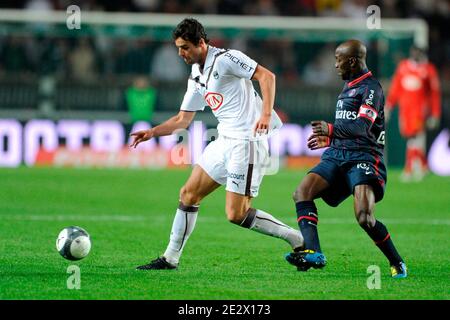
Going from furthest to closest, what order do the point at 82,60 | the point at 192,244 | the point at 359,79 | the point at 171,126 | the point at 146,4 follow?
the point at 146,4, the point at 82,60, the point at 192,244, the point at 171,126, the point at 359,79

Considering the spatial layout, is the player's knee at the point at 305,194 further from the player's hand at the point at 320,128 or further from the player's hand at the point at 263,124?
the player's hand at the point at 263,124

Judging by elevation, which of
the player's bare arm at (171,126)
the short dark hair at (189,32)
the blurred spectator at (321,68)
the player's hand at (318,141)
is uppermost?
the blurred spectator at (321,68)

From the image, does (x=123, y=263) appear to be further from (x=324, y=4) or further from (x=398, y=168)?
(x=324, y=4)

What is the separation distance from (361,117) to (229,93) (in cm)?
117

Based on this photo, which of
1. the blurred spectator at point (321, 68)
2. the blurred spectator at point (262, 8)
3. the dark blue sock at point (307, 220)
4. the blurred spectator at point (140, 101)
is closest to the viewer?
the dark blue sock at point (307, 220)

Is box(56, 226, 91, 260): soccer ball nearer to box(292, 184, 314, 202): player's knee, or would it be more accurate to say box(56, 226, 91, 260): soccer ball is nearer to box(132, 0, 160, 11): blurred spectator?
box(292, 184, 314, 202): player's knee

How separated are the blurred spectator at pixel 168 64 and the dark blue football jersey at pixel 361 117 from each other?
13.6 m

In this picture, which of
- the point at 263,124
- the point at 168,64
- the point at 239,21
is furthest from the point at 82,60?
the point at 263,124

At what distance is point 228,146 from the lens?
915 centimetres

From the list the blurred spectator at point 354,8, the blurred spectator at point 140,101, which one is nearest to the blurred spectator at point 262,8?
the blurred spectator at point 354,8

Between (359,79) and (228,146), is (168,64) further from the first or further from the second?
(359,79)

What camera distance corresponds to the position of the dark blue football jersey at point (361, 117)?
8734 millimetres

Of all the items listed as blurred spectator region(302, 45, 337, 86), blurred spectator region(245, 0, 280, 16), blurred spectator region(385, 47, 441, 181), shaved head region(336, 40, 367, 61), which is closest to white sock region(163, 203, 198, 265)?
shaved head region(336, 40, 367, 61)
